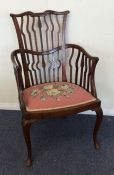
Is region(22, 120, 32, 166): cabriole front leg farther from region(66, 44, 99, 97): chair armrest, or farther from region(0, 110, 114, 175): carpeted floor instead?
region(66, 44, 99, 97): chair armrest

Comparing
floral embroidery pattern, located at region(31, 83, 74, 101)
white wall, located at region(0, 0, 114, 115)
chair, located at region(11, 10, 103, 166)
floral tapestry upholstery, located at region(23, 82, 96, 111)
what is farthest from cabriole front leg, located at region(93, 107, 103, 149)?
white wall, located at region(0, 0, 114, 115)

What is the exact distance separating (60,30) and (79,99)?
2.04 ft

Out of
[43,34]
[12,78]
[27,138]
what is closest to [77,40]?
[43,34]

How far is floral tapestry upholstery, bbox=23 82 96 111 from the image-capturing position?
1.57m

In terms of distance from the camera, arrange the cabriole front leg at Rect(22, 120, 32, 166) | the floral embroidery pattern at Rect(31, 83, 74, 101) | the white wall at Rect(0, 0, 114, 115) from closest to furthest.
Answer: the cabriole front leg at Rect(22, 120, 32, 166), the floral embroidery pattern at Rect(31, 83, 74, 101), the white wall at Rect(0, 0, 114, 115)

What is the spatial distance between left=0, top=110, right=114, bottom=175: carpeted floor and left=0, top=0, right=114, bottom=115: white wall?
0.38 m

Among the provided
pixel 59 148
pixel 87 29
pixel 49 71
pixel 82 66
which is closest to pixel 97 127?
pixel 59 148

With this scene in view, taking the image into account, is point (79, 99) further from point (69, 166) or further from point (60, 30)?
point (60, 30)

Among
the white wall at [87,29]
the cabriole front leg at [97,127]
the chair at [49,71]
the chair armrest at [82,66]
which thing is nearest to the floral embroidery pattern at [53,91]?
the chair at [49,71]

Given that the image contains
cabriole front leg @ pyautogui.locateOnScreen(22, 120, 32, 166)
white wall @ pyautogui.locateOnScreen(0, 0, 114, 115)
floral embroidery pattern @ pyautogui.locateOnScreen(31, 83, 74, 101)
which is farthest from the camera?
white wall @ pyautogui.locateOnScreen(0, 0, 114, 115)

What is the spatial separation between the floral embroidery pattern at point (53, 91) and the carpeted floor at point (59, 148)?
436mm

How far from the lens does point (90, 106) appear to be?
160 centimetres

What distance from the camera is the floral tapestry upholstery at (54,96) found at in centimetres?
157

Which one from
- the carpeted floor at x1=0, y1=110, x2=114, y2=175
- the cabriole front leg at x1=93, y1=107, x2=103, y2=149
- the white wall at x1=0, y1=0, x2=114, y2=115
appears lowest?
the carpeted floor at x1=0, y1=110, x2=114, y2=175
